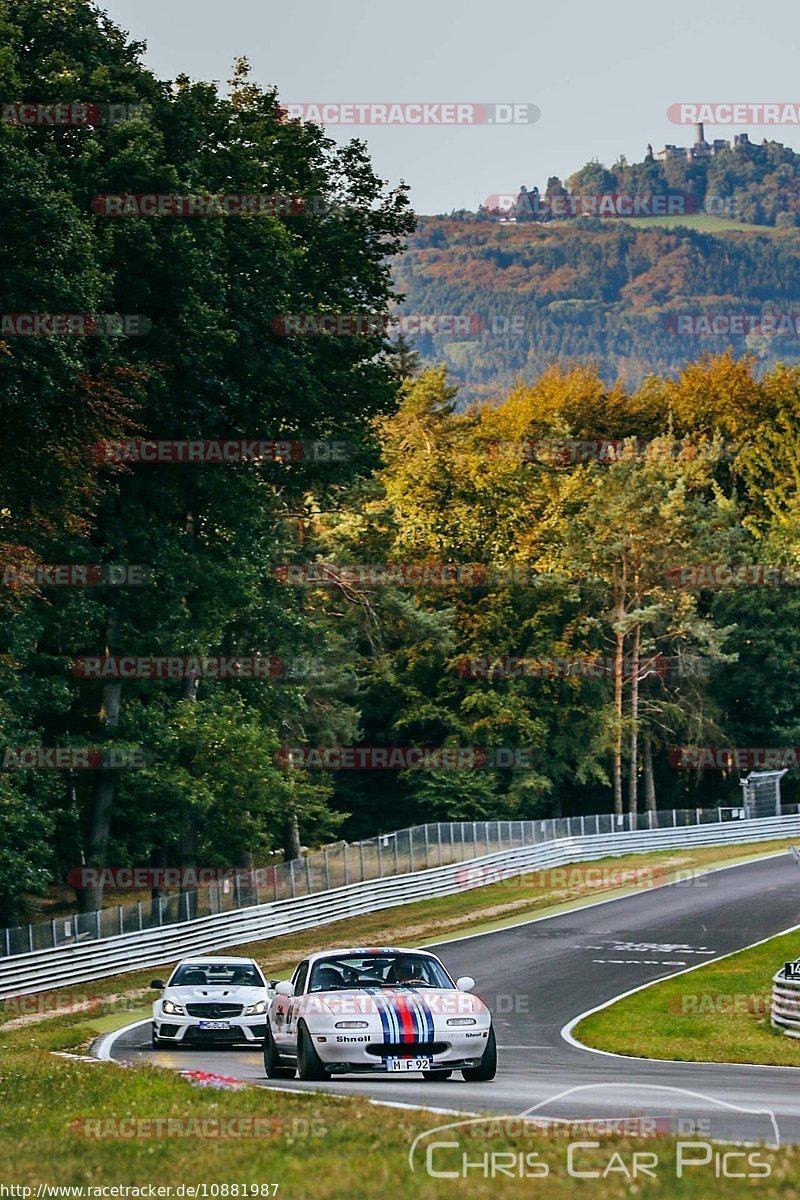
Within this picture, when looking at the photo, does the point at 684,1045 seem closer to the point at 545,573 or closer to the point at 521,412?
the point at 545,573

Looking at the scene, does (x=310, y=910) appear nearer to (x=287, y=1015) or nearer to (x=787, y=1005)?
(x=787, y=1005)

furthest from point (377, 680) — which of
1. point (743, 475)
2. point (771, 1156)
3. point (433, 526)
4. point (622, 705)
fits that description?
→ point (771, 1156)

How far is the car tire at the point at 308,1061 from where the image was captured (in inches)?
630

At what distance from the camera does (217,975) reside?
24.7 metres

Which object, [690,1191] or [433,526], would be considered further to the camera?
[433,526]

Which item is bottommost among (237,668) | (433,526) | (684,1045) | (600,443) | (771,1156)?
(684,1045)

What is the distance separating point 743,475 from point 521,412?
13885 mm

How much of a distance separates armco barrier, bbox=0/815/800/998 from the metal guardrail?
0.23 metres

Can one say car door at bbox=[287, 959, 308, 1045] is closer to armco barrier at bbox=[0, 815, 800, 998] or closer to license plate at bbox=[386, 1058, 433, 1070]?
license plate at bbox=[386, 1058, 433, 1070]

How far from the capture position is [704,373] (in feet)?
339

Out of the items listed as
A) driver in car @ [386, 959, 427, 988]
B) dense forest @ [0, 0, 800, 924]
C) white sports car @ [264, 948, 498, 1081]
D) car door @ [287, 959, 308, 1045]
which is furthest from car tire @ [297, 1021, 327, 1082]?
dense forest @ [0, 0, 800, 924]

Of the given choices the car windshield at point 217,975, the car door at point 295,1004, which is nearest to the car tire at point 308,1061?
the car door at point 295,1004

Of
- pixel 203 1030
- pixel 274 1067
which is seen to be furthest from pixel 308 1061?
pixel 203 1030

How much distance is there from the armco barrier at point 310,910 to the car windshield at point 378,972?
19.0m
